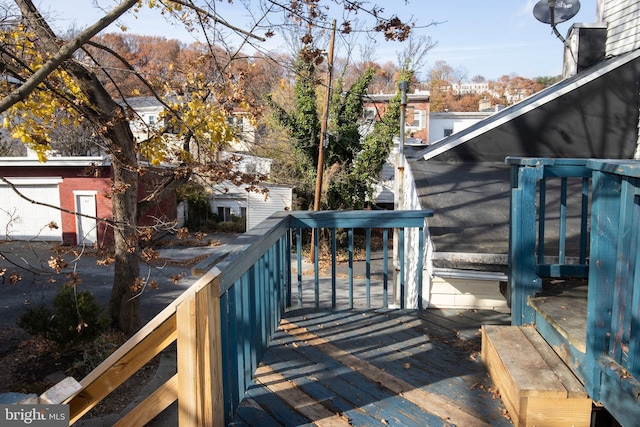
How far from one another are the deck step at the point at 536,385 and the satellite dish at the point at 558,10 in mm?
6487

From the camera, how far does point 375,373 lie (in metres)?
3.04

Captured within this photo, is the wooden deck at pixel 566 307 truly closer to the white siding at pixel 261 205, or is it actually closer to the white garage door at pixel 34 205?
the white siding at pixel 261 205

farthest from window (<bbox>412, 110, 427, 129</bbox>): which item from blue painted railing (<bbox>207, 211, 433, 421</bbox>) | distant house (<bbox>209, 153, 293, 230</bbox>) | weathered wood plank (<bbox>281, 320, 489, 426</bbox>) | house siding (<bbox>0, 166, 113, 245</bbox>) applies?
weathered wood plank (<bbox>281, 320, 489, 426</bbox>)

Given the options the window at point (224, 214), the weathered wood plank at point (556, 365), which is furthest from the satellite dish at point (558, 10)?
the window at point (224, 214)

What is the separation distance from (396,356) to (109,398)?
575 cm

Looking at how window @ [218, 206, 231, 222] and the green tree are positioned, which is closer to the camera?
the green tree

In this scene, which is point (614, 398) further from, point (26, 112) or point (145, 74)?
point (26, 112)

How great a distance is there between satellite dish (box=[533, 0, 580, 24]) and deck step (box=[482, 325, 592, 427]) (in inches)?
255

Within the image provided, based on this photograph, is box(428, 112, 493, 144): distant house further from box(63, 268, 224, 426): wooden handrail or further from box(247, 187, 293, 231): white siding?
box(63, 268, 224, 426): wooden handrail

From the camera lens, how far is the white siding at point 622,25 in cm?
669

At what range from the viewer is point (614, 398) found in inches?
80.7

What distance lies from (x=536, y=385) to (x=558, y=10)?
23.5 feet

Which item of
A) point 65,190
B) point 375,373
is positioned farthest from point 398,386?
point 65,190

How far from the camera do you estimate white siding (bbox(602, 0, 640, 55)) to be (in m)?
6.69
